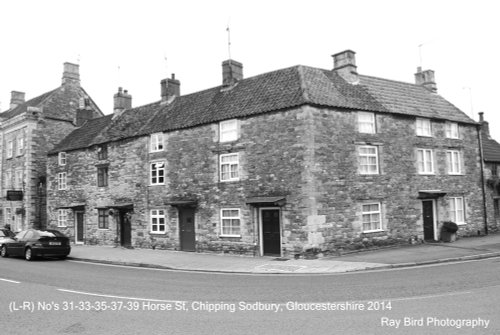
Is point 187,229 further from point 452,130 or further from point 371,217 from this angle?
point 452,130

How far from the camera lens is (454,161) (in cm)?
2417

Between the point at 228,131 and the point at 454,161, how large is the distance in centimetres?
1359

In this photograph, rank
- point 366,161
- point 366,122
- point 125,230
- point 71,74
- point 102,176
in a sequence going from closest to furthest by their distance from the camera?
point 366,161, point 366,122, point 125,230, point 102,176, point 71,74

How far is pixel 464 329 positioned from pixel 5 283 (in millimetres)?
12094

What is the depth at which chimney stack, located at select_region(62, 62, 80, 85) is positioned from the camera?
37141 millimetres

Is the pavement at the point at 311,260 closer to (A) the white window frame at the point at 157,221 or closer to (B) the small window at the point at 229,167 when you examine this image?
(A) the white window frame at the point at 157,221

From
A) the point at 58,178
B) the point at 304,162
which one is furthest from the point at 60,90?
the point at 304,162

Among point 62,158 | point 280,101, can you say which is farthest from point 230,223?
point 62,158

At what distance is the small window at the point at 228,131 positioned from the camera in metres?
20.2

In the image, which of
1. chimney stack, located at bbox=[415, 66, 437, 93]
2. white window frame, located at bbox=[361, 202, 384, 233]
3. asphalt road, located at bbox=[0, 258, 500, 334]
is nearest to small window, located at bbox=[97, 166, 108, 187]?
asphalt road, located at bbox=[0, 258, 500, 334]

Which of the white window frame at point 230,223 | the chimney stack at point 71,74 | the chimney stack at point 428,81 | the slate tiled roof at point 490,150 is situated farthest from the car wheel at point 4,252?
the slate tiled roof at point 490,150

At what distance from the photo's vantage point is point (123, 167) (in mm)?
25250

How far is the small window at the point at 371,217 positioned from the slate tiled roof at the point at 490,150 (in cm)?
1247

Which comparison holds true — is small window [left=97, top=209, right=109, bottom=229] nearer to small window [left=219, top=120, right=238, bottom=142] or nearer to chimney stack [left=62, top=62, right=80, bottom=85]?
small window [left=219, top=120, right=238, bottom=142]
